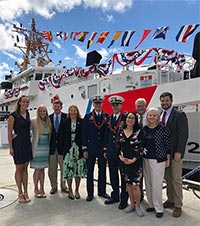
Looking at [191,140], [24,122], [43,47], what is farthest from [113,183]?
[43,47]

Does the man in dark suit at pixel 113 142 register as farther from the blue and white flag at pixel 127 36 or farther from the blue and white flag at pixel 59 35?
the blue and white flag at pixel 59 35

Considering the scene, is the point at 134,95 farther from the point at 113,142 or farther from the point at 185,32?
the point at 113,142

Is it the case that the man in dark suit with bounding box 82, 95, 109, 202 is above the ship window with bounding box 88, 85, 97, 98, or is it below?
below

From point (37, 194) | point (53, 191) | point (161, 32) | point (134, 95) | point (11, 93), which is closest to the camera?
point (37, 194)

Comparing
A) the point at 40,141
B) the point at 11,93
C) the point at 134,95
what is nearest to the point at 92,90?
the point at 134,95

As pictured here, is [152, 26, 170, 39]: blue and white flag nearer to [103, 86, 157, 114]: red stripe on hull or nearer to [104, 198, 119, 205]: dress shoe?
[103, 86, 157, 114]: red stripe on hull

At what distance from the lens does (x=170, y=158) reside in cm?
281

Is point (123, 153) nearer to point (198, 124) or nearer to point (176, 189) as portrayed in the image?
point (176, 189)

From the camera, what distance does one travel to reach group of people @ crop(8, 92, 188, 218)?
276 centimetres

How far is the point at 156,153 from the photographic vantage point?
2.71 metres

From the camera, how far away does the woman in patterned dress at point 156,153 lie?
8.91ft

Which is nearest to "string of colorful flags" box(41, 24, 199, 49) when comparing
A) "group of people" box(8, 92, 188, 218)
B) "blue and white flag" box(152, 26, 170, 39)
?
"blue and white flag" box(152, 26, 170, 39)

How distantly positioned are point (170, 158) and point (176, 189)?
1.21ft

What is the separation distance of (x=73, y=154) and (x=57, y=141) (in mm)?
A: 353
